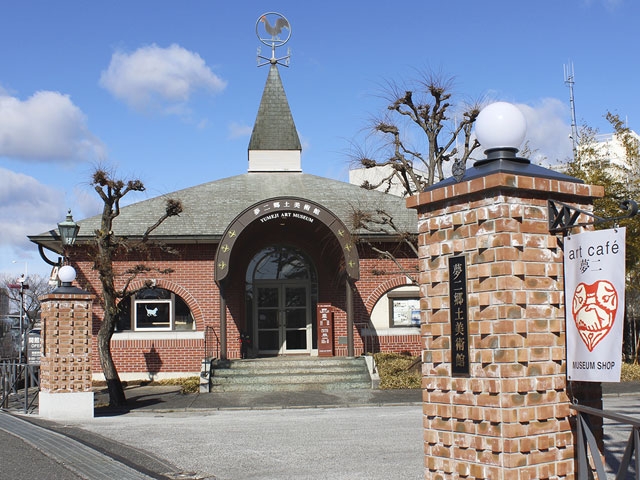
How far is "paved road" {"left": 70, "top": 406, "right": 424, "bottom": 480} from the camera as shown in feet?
27.7

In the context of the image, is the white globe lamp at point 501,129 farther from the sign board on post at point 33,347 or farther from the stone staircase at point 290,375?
the sign board on post at point 33,347

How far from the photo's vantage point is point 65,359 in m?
14.2

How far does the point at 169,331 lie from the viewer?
21062 mm

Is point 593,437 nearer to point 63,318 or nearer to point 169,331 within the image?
point 63,318

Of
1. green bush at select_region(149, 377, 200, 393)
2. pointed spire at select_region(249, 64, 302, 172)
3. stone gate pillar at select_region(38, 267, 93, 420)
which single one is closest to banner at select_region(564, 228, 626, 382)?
stone gate pillar at select_region(38, 267, 93, 420)

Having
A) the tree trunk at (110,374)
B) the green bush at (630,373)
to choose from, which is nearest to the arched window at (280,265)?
the tree trunk at (110,374)

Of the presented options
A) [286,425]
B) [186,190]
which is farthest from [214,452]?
[186,190]

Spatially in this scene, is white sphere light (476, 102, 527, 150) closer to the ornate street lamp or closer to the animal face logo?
the animal face logo

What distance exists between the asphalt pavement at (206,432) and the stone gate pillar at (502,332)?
3608 millimetres

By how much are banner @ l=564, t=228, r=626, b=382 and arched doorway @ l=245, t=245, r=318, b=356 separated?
1765 centimetres

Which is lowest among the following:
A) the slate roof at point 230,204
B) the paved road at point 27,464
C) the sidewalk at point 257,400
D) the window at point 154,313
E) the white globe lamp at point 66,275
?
the sidewalk at point 257,400

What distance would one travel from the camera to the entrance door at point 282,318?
2214cm

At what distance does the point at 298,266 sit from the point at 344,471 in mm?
13959

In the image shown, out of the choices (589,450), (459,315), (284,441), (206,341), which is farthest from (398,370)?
(459,315)
